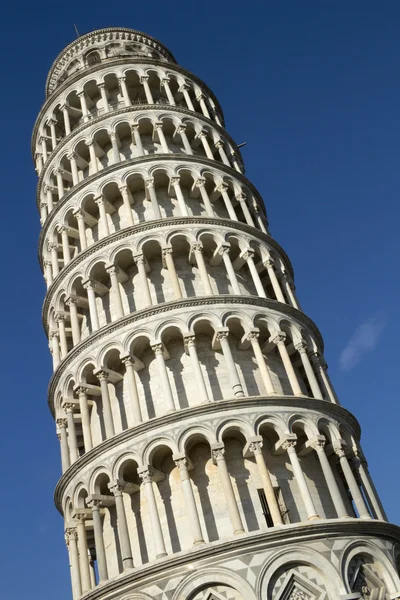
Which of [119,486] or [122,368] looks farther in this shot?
[122,368]

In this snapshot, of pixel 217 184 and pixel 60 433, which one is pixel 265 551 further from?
pixel 217 184

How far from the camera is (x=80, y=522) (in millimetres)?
20750

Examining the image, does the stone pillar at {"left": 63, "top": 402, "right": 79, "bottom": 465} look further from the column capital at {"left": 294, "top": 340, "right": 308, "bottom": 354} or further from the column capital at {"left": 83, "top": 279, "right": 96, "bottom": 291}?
the column capital at {"left": 294, "top": 340, "right": 308, "bottom": 354}

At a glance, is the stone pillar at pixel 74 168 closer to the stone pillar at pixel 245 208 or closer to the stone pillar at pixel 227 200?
the stone pillar at pixel 227 200

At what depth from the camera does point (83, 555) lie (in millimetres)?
20234

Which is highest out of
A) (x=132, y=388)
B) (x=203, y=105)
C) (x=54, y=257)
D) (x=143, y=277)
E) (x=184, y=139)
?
(x=203, y=105)

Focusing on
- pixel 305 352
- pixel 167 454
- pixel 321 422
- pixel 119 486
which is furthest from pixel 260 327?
pixel 119 486

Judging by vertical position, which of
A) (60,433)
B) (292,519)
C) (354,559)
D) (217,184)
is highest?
(217,184)

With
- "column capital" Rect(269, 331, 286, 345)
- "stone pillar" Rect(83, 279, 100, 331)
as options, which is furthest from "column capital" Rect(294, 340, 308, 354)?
"stone pillar" Rect(83, 279, 100, 331)

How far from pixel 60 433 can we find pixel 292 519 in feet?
28.8

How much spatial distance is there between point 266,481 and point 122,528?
4172mm

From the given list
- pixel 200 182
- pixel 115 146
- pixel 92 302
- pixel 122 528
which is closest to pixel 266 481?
pixel 122 528

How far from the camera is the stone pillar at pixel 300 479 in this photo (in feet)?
60.9

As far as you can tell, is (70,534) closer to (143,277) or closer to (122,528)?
(122,528)
